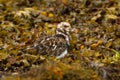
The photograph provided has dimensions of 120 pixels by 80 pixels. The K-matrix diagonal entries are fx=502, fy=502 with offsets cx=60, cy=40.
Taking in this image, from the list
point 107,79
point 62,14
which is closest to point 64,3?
point 62,14

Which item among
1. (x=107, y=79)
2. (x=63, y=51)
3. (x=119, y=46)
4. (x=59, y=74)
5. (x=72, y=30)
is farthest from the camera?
(x=72, y=30)

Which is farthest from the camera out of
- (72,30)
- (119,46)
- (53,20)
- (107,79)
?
(53,20)

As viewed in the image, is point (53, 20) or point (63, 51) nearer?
point (63, 51)

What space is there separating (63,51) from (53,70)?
2722mm

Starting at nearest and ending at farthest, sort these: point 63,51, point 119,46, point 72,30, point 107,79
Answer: point 107,79, point 63,51, point 119,46, point 72,30

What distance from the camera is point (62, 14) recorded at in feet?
44.5

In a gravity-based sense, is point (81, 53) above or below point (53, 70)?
below

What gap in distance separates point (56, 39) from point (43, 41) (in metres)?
0.29

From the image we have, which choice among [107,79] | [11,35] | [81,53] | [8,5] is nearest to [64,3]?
[8,5]

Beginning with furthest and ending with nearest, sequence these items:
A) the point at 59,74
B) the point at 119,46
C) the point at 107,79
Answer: the point at 119,46, the point at 107,79, the point at 59,74

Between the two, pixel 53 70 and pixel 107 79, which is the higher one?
pixel 53 70

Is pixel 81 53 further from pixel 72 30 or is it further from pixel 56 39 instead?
pixel 72 30

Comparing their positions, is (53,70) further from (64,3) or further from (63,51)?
(64,3)

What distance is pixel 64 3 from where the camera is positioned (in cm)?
1388
